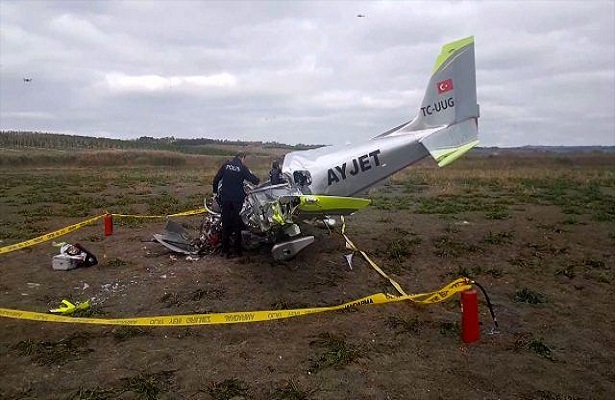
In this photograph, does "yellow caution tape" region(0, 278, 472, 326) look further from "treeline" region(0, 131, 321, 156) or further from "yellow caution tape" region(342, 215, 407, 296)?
"treeline" region(0, 131, 321, 156)

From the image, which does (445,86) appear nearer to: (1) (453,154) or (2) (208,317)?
(1) (453,154)

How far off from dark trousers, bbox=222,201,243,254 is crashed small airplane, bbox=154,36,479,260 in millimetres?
199

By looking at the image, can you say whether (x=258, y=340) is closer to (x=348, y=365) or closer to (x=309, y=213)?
(x=348, y=365)

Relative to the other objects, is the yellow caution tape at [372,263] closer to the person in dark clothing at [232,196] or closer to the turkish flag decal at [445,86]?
the person in dark clothing at [232,196]

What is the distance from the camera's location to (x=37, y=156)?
51.5 meters

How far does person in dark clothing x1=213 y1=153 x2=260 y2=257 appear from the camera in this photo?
1010cm

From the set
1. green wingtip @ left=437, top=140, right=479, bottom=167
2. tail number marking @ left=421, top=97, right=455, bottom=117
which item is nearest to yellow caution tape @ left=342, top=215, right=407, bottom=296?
green wingtip @ left=437, top=140, right=479, bottom=167

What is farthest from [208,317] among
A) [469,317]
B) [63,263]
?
[63,263]

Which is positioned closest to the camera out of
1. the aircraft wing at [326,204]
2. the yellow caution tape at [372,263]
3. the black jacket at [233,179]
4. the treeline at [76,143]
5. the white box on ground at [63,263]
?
the aircraft wing at [326,204]

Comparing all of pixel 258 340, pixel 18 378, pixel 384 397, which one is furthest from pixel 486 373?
pixel 18 378

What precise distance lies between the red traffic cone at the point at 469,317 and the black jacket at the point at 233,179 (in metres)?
5.37

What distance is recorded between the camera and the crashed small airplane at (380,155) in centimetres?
1080

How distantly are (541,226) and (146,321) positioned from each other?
12.6m

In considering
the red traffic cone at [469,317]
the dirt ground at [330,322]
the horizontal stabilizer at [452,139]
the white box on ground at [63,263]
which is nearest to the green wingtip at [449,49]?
the horizontal stabilizer at [452,139]
